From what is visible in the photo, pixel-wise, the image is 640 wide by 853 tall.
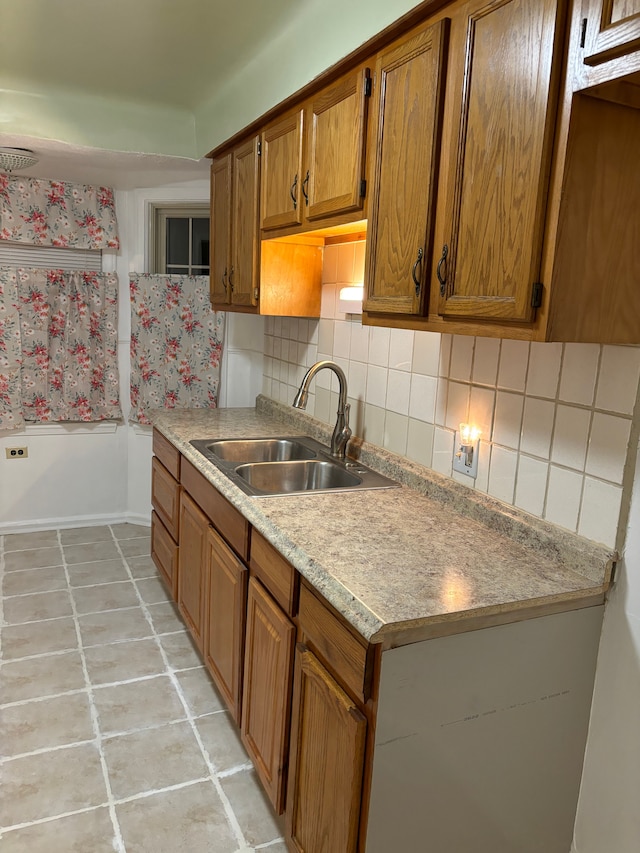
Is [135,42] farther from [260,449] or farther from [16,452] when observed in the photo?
[16,452]

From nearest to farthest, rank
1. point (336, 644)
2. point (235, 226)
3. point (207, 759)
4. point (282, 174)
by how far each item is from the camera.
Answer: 1. point (336, 644)
2. point (207, 759)
3. point (282, 174)
4. point (235, 226)

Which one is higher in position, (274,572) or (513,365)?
(513,365)

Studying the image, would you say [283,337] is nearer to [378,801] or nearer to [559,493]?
[559,493]

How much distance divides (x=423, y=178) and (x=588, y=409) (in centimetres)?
68

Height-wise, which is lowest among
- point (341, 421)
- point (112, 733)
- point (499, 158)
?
point (112, 733)

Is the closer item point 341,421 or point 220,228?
point 341,421

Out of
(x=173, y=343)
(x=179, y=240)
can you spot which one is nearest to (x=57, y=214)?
(x=179, y=240)

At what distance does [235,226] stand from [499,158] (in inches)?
70.3

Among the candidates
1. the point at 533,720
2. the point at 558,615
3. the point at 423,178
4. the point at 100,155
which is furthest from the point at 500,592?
the point at 100,155

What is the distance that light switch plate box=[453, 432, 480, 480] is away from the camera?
6.19 feet

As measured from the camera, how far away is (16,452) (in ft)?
13.0

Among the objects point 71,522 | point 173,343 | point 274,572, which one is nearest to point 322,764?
point 274,572

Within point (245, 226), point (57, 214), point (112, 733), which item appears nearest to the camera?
point (112, 733)

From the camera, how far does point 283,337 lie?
3.39m
